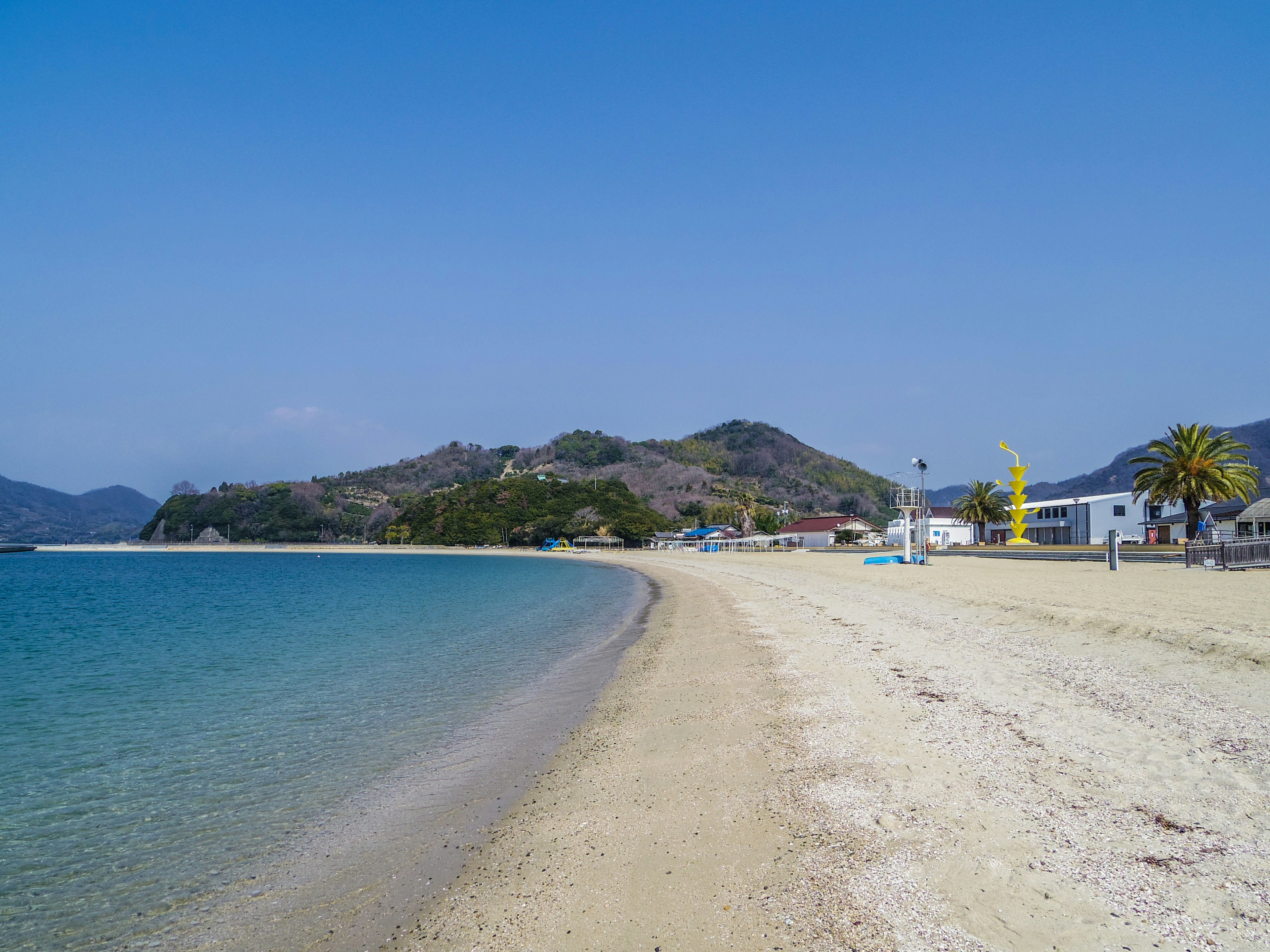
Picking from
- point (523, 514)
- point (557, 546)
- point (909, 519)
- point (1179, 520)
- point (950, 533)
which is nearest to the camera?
point (909, 519)

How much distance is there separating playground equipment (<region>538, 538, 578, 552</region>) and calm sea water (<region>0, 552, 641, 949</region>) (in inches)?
3158

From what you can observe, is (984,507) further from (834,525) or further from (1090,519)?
(834,525)

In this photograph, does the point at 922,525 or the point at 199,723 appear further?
the point at 922,525

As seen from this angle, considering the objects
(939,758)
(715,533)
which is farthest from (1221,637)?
(715,533)

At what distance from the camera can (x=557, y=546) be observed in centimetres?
11194

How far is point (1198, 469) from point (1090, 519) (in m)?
27.8

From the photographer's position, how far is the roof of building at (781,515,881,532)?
86938 mm

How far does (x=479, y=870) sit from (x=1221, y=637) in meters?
10.9

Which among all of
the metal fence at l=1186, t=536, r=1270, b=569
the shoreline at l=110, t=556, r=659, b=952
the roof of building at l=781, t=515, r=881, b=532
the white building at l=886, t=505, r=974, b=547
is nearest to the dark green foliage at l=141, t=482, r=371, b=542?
the roof of building at l=781, t=515, r=881, b=532

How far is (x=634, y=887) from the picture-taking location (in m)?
4.45

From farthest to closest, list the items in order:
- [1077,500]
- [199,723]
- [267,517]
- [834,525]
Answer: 1. [267,517]
2. [834,525]
3. [1077,500]
4. [199,723]

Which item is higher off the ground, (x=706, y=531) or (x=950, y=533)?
(x=950, y=533)

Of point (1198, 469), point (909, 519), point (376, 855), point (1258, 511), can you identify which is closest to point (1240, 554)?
point (1198, 469)

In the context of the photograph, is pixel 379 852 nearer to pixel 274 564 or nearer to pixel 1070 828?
pixel 1070 828
